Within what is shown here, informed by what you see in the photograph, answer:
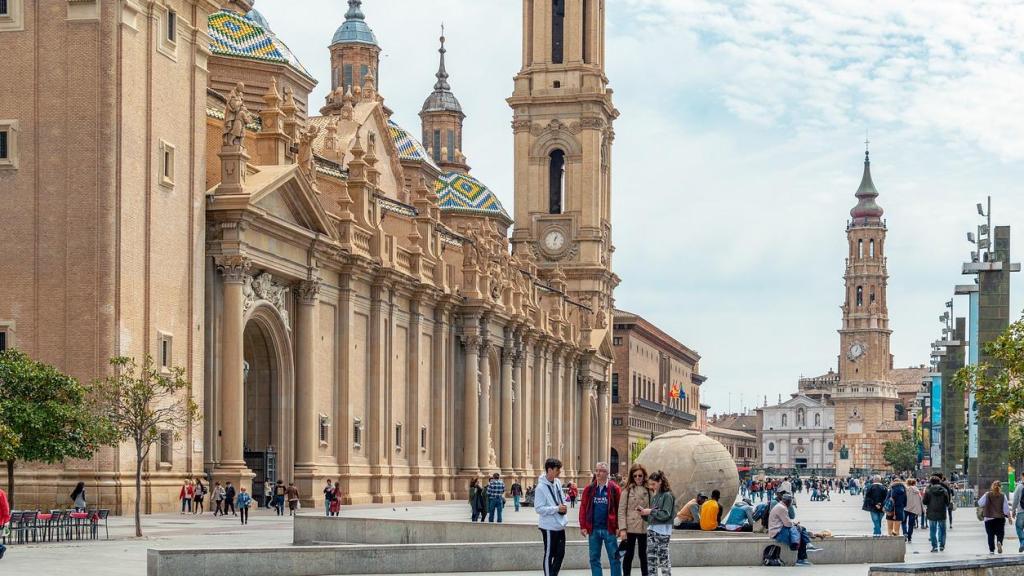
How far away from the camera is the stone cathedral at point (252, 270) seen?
38375 mm

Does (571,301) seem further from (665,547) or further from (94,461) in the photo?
(665,547)

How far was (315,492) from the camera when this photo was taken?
49.8m

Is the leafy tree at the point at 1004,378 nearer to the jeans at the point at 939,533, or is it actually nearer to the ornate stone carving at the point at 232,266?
the jeans at the point at 939,533

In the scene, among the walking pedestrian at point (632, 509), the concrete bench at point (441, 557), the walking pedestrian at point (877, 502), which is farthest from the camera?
the walking pedestrian at point (877, 502)

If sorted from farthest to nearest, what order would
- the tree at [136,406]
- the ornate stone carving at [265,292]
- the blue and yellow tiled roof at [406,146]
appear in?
the blue and yellow tiled roof at [406,146] < the ornate stone carving at [265,292] < the tree at [136,406]

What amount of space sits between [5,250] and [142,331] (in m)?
3.56

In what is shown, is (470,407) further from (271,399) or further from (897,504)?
(897,504)

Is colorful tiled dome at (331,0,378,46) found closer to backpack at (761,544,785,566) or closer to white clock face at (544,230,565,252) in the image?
white clock face at (544,230,565,252)

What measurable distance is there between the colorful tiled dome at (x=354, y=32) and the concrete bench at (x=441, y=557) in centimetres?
6241

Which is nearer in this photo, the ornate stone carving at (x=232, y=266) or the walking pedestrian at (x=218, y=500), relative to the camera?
the walking pedestrian at (x=218, y=500)

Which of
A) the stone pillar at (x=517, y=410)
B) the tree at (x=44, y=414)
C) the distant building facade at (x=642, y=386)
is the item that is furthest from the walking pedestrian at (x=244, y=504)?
the distant building facade at (x=642, y=386)

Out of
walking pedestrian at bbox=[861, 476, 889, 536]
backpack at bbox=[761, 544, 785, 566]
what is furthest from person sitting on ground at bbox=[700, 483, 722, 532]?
walking pedestrian at bbox=[861, 476, 889, 536]

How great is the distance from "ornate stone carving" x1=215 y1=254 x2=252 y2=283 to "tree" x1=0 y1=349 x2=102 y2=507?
10.6 metres

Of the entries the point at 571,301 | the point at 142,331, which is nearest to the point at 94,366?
the point at 142,331
